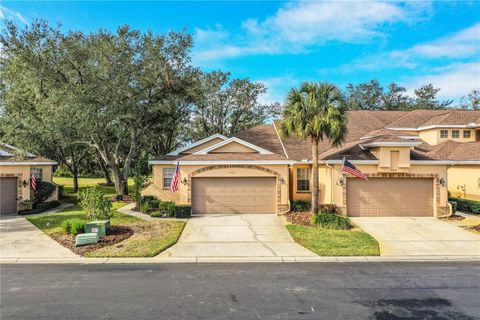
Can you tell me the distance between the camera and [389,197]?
691 inches

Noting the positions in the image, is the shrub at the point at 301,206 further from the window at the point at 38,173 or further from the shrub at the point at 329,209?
the window at the point at 38,173

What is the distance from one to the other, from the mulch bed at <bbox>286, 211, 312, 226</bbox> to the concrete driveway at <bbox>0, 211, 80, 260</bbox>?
976cm

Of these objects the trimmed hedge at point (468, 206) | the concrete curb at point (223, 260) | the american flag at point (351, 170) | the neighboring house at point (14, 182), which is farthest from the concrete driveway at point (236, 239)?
the trimmed hedge at point (468, 206)

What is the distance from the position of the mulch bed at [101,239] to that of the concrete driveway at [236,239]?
2.34 metres

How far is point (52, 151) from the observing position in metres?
30.5

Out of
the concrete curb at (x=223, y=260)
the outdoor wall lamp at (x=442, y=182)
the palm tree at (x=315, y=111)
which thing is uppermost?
the palm tree at (x=315, y=111)

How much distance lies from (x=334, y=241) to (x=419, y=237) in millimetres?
4023

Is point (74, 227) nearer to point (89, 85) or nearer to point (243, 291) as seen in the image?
point (243, 291)

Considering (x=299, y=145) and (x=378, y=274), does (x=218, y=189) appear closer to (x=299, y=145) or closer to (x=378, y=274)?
(x=299, y=145)

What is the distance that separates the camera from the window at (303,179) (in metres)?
20.1

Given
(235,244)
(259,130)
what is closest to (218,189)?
(235,244)

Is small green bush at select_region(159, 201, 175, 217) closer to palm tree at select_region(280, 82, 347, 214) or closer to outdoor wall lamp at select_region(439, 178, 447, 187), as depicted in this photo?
palm tree at select_region(280, 82, 347, 214)

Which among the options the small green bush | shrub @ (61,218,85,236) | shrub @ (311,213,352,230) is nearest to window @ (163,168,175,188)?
the small green bush

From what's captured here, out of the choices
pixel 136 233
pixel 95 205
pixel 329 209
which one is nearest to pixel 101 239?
pixel 136 233
